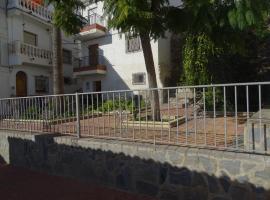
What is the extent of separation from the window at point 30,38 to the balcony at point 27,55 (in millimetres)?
1005

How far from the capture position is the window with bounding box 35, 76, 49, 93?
22.8 meters

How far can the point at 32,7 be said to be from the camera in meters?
21.6

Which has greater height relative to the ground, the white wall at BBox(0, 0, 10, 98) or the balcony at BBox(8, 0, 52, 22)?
the balcony at BBox(8, 0, 52, 22)

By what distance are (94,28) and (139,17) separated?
14295 millimetres

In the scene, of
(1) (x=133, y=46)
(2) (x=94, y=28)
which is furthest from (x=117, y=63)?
(2) (x=94, y=28)

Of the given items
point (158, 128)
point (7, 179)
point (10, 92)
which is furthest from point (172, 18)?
point (10, 92)

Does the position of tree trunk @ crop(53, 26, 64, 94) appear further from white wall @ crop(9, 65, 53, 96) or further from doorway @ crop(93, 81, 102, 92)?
doorway @ crop(93, 81, 102, 92)

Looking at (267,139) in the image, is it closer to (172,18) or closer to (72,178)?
(72,178)

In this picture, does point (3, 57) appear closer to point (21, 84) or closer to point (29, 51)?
point (29, 51)

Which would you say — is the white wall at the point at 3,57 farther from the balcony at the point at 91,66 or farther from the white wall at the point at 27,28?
the balcony at the point at 91,66

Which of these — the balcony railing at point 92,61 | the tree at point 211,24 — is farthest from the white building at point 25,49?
the tree at point 211,24

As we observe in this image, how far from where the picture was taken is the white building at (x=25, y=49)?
20078mm

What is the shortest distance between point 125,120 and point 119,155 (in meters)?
0.83

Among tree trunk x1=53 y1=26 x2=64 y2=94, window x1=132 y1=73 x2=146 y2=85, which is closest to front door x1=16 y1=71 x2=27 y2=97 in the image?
window x1=132 y1=73 x2=146 y2=85
